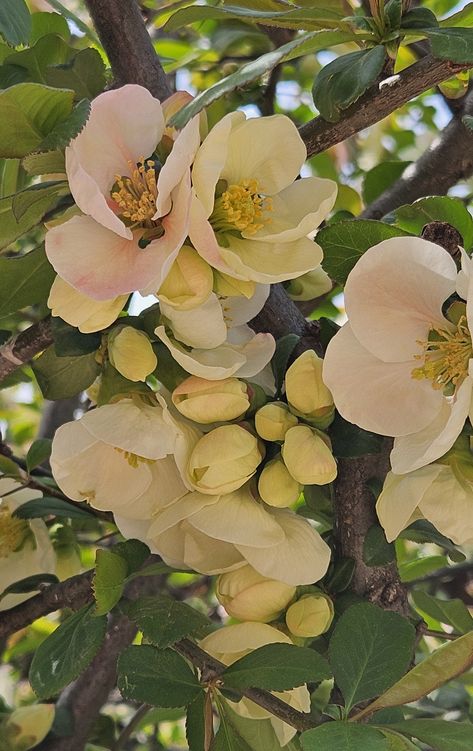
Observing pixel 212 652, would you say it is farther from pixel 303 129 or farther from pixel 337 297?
pixel 337 297

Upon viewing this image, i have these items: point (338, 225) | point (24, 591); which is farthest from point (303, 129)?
point (24, 591)

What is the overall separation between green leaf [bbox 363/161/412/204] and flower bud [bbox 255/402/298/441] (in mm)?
471

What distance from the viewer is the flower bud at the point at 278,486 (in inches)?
21.6

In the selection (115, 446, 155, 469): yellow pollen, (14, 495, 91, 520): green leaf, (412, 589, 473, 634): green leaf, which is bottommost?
(412, 589, 473, 634): green leaf

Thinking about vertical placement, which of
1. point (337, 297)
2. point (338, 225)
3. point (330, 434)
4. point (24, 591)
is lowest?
point (337, 297)

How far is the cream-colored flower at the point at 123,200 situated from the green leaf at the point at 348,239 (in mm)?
102

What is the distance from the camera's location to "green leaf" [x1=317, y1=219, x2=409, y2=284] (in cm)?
55

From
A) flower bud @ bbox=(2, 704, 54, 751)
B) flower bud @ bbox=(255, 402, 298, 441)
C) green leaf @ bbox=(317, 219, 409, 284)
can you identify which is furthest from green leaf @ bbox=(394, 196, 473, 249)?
flower bud @ bbox=(2, 704, 54, 751)

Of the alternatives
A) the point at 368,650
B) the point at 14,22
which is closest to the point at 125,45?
the point at 14,22

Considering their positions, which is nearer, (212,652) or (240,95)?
(212,652)

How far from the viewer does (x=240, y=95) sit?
96 centimetres

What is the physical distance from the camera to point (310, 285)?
73cm

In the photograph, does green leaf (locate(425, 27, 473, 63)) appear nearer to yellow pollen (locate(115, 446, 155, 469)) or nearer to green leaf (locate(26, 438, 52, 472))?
yellow pollen (locate(115, 446, 155, 469))

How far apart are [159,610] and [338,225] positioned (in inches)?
10.3
